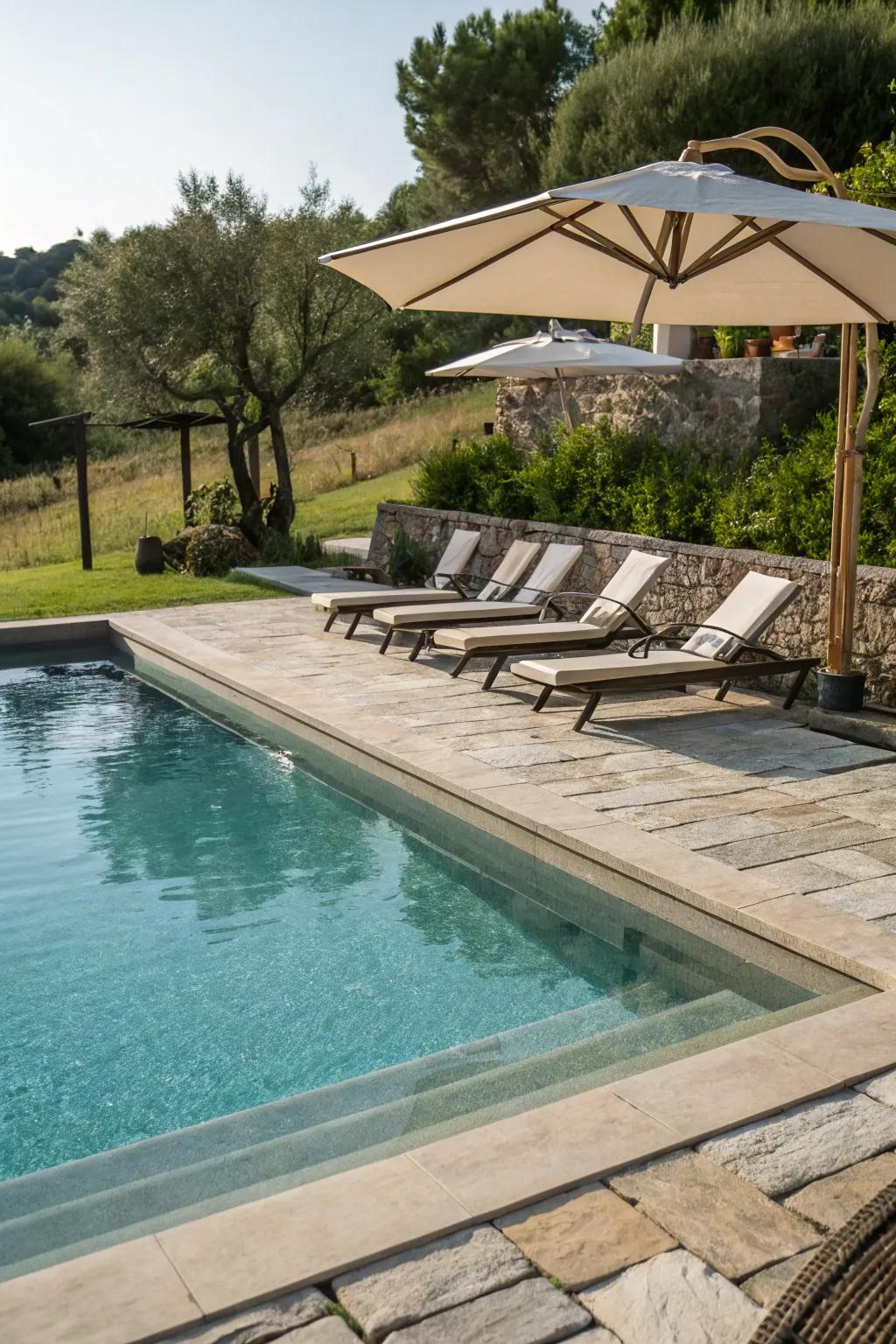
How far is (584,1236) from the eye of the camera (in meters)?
2.62

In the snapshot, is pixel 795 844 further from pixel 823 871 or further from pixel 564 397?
pixel 564 397

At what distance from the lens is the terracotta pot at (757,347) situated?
12.0 meters

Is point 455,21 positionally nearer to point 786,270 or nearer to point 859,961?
→ point 786,270

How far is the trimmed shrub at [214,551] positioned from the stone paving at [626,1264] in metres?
13.4

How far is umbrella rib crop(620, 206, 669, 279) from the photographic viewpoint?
607cm

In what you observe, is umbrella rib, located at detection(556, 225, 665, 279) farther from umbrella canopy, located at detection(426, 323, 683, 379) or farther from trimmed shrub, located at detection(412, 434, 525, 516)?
trimmed shrub, located at detection(412, 434, 525, 516)

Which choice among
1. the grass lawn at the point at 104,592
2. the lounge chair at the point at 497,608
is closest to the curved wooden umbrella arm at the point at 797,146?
the lounge chair at the point at 497,608

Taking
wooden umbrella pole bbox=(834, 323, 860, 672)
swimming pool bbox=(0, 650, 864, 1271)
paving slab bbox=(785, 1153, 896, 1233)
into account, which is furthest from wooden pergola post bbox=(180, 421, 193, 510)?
paving slab bbox=(785, 1153, 896, 1233)

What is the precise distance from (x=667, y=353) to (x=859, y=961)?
31.9ft

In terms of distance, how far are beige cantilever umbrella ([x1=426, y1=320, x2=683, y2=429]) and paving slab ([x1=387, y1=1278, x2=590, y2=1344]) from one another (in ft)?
28.6

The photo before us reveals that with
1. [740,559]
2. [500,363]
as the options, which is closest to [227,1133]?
[740,559]

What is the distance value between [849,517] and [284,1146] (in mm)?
5433

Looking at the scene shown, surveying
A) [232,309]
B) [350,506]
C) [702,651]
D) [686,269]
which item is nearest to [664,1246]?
[686,269]

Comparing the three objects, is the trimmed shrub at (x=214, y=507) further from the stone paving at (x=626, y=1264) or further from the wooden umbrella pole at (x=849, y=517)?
the stone paving at (x=626, y=1264)
